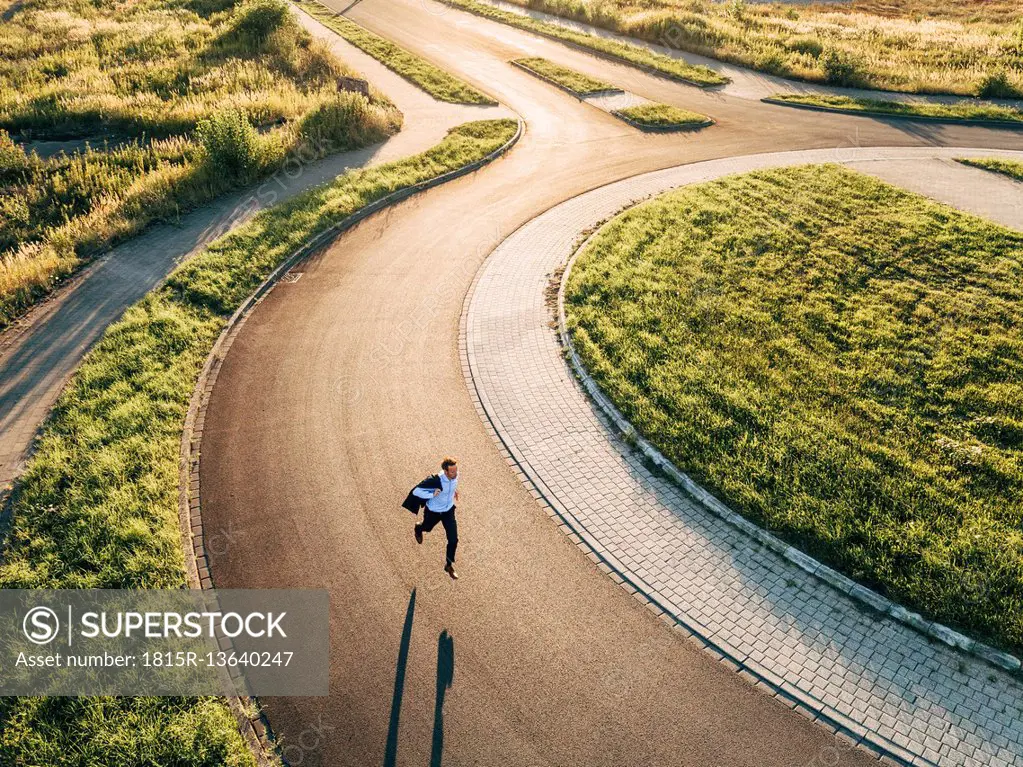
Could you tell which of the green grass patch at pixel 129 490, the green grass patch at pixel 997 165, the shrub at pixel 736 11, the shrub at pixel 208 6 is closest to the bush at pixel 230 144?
the green grass patch at pixel 129 490

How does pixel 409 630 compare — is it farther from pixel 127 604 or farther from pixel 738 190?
pixel 738 190

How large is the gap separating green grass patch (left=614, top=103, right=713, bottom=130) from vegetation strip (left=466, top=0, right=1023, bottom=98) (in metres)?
9.18

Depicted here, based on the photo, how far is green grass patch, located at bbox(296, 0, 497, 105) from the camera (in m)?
25.6

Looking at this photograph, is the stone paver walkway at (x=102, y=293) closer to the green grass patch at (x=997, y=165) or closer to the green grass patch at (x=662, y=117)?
the green grass patch at (x=662, y=117)

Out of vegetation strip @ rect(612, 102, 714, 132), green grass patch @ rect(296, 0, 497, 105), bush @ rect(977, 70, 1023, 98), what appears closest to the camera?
vegetation strip @ rect(612, 102, 714, 132)

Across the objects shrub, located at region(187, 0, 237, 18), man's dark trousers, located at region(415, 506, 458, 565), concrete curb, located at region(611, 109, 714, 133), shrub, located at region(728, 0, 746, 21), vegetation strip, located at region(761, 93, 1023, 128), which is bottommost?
man's dark trousers, located at region(415, 506, 458, 565)

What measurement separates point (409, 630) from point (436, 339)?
6.60 meters

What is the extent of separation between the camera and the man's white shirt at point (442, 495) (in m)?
7.82

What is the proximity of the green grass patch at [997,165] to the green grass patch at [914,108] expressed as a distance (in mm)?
5437

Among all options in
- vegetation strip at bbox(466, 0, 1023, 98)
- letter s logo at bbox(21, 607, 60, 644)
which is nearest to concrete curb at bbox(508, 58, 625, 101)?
vegetation strip at bbox(466, 0, 1023, 98)

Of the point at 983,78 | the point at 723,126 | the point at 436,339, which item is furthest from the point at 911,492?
the point at 983,78

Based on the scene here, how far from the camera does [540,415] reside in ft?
35.5

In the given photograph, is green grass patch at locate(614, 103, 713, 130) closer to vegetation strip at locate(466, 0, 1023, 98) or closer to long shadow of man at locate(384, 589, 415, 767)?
vegetation strip at locate(466, 0, 1023, 98)

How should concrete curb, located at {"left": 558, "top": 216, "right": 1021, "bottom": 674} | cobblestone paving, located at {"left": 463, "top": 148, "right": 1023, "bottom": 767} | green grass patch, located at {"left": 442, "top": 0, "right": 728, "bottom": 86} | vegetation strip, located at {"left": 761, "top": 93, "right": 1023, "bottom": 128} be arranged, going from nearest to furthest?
cobblestone paving, located at {"left": 463, "top": 148, "right": 1023, "bottom": 767} → concrete curb, located at {"left": 558, "top": 216, "right": 1021, "bottom": 674} → vegetation strip, located at {"left": 761, "top": 93, "right": 1023, "bottom": 128} → green grass patch, located at {"left": 442, "top": 0, "right": 728, "bottom": 86}
